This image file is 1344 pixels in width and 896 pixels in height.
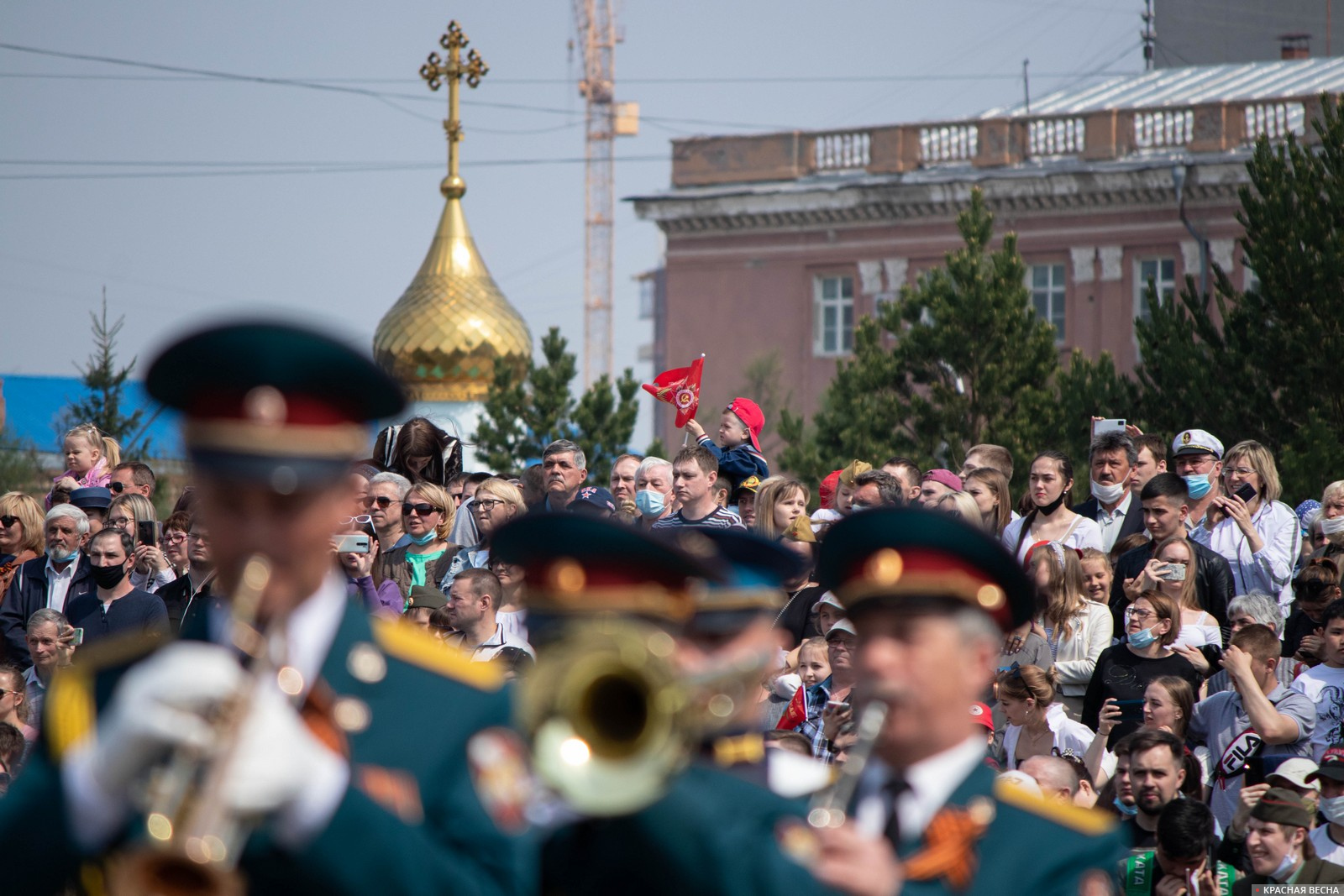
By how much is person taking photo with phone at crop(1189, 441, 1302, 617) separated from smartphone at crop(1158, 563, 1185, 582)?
615 millimetres

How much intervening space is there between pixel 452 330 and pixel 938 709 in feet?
80.1

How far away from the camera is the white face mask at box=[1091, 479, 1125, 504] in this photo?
1049 centimetres

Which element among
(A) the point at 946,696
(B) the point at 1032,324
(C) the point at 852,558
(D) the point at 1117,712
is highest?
(B) the point at 1032,324

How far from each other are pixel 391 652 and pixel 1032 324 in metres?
21.9

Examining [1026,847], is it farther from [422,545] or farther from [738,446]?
[738,446]

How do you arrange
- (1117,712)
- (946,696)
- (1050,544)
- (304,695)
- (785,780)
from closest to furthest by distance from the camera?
(304,695)
(946,696)
(785,780)
(1117,712)
(1050,544)

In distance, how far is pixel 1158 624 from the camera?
27.3 ft

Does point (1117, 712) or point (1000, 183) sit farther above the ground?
point (1000, 183)

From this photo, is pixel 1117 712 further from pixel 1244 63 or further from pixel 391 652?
pixel 1244 63

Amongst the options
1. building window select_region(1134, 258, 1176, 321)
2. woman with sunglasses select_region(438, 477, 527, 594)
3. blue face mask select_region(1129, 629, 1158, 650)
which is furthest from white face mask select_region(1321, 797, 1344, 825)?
building window select_region(1134, 258, 1176, 321)

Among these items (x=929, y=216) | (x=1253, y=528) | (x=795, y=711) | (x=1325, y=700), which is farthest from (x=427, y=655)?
(x=929, y=216)

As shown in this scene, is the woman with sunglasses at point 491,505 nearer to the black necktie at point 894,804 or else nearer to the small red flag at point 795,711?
the small red flag at point 795,711

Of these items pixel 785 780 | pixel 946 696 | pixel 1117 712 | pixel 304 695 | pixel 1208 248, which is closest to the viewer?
pixel 304 695

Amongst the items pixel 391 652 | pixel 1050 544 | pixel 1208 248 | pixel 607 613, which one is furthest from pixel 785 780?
pixel 1208 248
